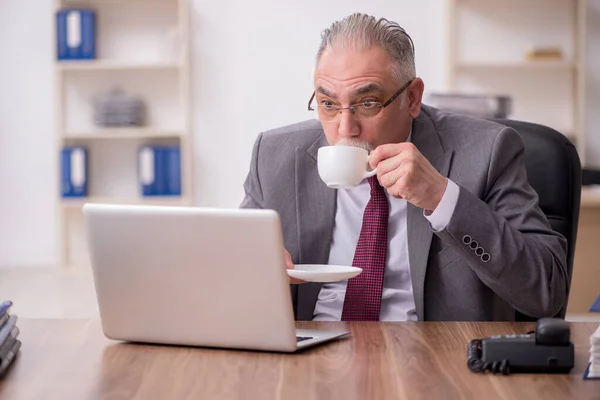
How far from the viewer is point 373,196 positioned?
1.92 metres

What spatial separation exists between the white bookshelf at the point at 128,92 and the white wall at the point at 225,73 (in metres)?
0.13

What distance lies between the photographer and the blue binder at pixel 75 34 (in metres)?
5.54

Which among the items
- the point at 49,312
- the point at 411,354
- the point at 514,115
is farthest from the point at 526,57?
the point at 411,354

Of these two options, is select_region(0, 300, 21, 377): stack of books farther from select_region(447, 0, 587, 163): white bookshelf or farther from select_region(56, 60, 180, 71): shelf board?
select_region(447, 0, 587, 163): white bookshelf

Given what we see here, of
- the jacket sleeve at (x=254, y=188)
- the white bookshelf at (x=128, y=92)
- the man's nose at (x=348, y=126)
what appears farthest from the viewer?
the white bookshelf at (x=128, y=92)

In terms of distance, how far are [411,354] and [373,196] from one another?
66 centimetres

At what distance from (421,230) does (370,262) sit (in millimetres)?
125

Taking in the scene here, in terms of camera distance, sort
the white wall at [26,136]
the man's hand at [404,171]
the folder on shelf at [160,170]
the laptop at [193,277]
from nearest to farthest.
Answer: the laptop at [193,277] < the man's hand at [404,171] < the folder on shelf at [160,170] < the white wall at [26,136]

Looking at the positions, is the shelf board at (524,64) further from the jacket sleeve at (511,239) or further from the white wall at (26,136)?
the jacket sleeve at (511,239)

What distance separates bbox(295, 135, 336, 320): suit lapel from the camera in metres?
1.90

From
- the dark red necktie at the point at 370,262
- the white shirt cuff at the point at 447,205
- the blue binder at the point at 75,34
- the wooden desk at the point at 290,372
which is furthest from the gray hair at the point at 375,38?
the blue binder at the point at 75,34

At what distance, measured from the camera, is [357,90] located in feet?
5.98

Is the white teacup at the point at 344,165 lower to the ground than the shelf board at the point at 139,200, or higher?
higher

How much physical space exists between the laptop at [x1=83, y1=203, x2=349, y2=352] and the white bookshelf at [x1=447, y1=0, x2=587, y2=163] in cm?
459
